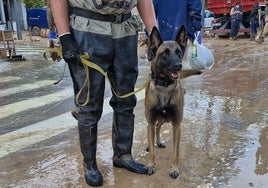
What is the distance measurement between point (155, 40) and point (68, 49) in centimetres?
90

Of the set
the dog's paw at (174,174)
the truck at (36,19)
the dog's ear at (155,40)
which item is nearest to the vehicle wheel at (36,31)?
the truck at (36,19)

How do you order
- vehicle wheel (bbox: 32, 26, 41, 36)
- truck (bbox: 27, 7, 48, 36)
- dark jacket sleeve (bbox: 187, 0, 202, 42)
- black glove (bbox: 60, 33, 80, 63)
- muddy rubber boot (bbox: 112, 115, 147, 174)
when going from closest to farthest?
1. black glove (bbox: 60, 33, 80, 63)
2. muddy rubber boot (bbox: 112, 115, 147, 174)
3. dark jacket sleeve (bbox: 187, 0, 202, 42)
4. vehicle wheel (bbox: 32, 26, 41, 36)
5. truck (bbox: 27, 7, 48, 36)

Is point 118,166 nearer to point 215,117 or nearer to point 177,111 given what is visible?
point 177,111

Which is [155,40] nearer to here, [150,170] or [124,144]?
[124,144]

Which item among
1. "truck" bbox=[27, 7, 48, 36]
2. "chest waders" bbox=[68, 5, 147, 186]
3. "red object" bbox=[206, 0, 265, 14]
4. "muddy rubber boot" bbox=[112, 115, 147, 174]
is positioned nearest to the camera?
"chest waders" bbox=[68, 5, 147, 186]

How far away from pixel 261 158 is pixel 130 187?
1.42 meters

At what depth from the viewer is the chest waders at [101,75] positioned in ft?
9.86

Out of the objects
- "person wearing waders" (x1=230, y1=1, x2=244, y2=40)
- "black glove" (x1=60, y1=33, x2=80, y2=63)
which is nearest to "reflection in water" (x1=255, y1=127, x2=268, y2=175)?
"black glove" (x1=60, y1=33, x2=80, y2=63)

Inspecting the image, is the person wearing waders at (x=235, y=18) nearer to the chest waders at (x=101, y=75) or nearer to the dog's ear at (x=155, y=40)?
the dog's ear at (x=155, y=40)

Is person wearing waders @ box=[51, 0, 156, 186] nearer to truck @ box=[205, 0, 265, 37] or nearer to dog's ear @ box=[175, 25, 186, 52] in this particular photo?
dog's ear @ box=[175, 25, 186, 52]

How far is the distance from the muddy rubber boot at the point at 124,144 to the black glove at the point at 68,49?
78cm

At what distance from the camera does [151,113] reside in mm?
3445

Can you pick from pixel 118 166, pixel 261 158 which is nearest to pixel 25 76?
pixel 118 166

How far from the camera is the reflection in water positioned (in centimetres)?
338
